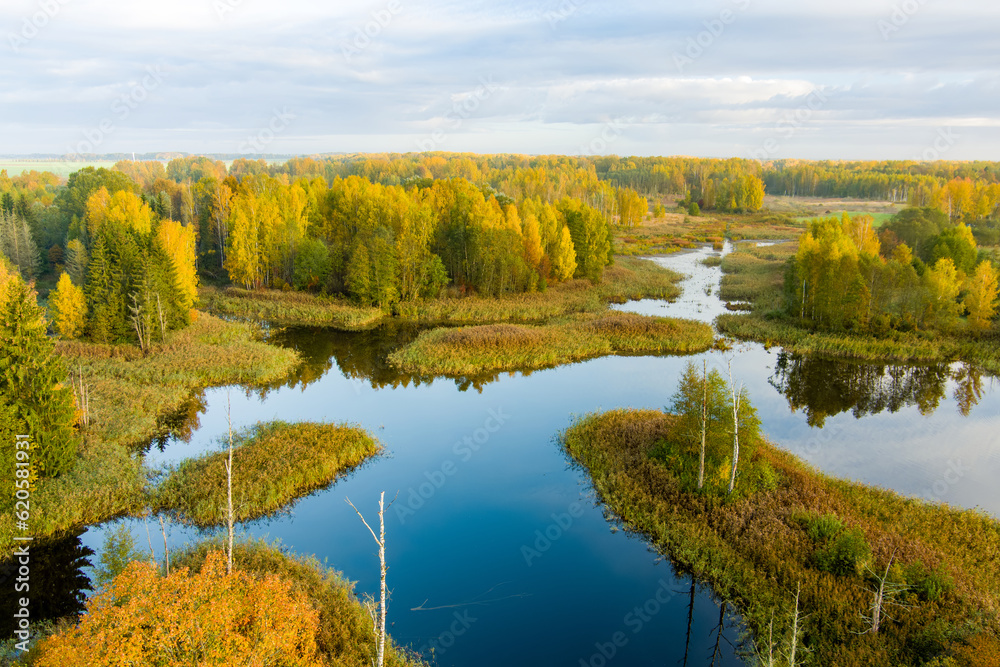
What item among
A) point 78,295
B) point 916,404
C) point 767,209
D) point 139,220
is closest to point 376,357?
point 78,295

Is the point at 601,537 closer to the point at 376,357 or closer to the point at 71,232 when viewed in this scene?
the point at 376,357

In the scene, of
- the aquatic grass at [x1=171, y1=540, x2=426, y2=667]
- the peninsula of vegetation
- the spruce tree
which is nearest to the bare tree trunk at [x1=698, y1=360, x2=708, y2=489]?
the peninsula of vegetation

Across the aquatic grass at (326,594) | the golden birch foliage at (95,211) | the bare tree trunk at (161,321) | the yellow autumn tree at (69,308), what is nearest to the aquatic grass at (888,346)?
the aquatic grass at (326,594)

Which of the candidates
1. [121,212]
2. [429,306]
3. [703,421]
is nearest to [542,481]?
[703,421]

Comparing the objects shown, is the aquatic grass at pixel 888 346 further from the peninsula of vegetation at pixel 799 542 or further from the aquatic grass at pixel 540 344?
the peninsula of vegetation at pixel 799 542

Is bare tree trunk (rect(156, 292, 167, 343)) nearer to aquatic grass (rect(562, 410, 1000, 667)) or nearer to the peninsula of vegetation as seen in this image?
the peninsula of vegetation

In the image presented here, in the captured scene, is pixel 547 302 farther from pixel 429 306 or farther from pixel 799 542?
pixel 799 542

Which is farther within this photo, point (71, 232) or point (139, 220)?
point (71, 232)
